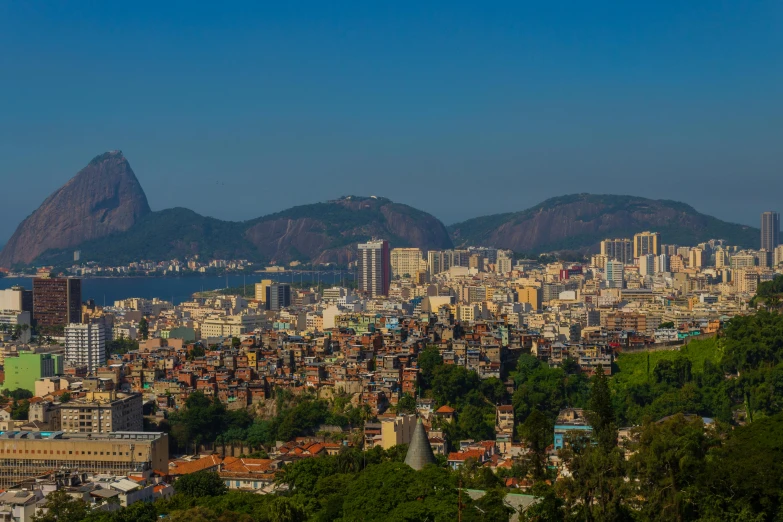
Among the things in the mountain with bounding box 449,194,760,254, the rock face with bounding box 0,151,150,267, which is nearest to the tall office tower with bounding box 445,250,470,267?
the mountain with bounding box 449,194,760,254

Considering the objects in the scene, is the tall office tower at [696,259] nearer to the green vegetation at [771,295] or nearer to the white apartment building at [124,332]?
the green vegetation at [771,295]

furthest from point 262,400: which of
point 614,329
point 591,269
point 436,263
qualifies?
point 436,263

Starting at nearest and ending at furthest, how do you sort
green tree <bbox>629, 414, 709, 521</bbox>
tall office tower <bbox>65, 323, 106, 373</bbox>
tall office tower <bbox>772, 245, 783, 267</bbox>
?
green tree <bbox>629, 414, 709, 521</bbox> → tall office tower <bbox>65, 323, 106, 373</bbox> → tall office tower <bbox>772, 245, 783, 267</bbox>

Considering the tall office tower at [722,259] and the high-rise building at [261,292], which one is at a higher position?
the tall office tower at [722,259]

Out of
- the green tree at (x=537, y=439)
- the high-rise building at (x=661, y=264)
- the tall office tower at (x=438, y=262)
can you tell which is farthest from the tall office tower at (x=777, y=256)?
the green tree at (x=537, y=439)

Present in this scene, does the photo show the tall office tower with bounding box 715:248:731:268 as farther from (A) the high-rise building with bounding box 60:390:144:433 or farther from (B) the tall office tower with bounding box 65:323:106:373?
(A) the high-rise building with bounding box 60:390:144:433

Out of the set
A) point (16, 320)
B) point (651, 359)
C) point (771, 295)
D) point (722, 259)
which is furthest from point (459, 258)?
point (651, 359)
